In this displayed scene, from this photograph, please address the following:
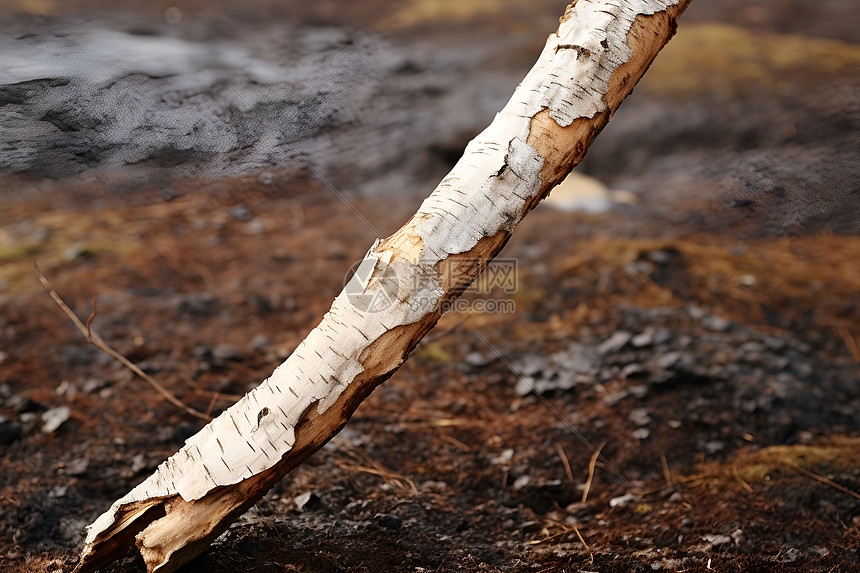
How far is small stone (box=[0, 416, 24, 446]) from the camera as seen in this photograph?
9.05 feet

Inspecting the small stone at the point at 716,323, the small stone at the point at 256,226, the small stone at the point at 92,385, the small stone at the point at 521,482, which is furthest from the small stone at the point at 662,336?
the small stone at the point at 256,226

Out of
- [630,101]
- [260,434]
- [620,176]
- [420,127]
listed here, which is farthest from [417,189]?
[260,434]

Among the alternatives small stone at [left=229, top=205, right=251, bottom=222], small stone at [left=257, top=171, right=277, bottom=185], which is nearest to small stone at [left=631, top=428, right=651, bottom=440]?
small stone at [left=257, top=171, right=277, bottom=185]

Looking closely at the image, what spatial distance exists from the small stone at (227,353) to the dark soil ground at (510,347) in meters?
0.02

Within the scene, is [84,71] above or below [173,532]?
above

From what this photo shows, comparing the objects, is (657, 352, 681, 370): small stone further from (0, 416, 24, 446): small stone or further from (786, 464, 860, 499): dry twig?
(0, 416, 24, 446): small stone

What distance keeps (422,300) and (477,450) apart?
1403 mm

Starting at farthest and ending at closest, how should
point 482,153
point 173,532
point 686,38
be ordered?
1. point 686,38
2. point 482,153
3. point 173,532

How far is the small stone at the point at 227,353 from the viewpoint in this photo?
3666 mm

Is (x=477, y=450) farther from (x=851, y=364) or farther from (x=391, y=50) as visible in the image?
(x=391, y=50)

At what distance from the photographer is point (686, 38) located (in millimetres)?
7422

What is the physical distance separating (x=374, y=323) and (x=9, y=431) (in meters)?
2.20

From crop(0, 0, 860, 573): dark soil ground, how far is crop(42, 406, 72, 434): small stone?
0.02 m
